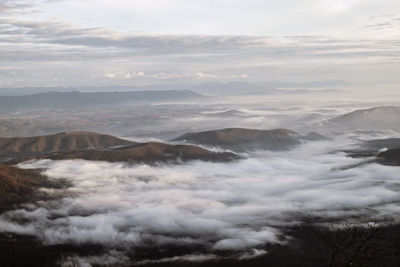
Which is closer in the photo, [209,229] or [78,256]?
[78,256]

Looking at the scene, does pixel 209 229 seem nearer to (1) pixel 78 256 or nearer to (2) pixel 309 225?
(2) pixel 309 225

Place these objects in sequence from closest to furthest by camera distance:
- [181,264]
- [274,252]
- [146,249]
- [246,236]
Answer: [181,264] < [274,252] < [146,249] < [246,236]

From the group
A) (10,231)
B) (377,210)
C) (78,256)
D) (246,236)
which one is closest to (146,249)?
(78,256)

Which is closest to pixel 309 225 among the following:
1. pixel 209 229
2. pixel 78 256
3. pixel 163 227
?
pixel 209 229

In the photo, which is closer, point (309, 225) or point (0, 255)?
point (0, 255)

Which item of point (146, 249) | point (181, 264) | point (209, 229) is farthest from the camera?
point (209, 229)

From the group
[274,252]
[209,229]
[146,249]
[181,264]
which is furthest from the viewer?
[209,229]

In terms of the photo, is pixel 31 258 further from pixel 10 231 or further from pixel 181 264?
pixel 181 264

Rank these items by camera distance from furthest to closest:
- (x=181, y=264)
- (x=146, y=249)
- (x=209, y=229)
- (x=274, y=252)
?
(x=209, y=229)
(x=146, y=249)
(x=274, y=252)
(x=181, y=264)

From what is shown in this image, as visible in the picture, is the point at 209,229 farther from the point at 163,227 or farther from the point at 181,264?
the point at 181,264
